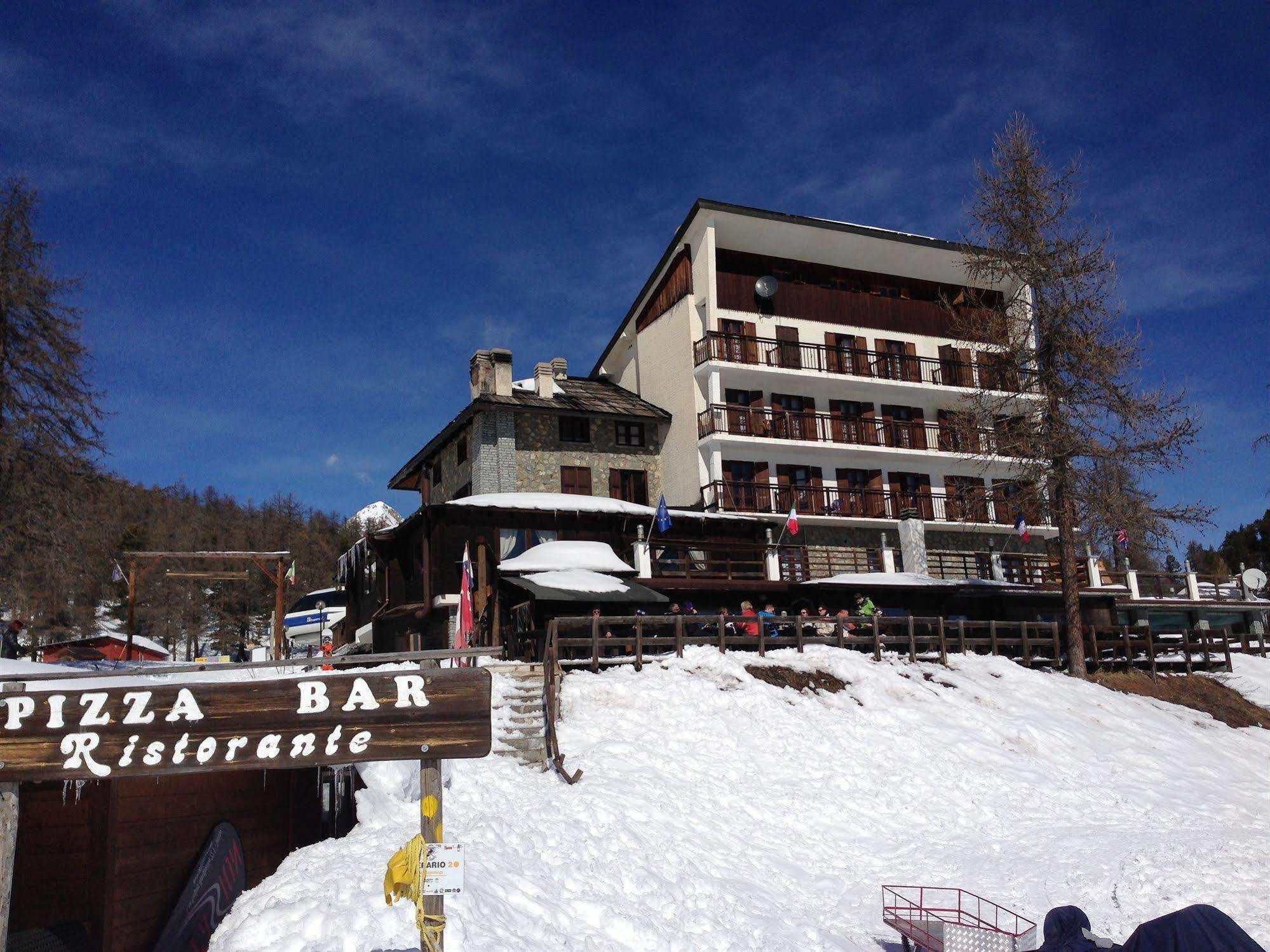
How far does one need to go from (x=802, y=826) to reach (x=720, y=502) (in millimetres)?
19113

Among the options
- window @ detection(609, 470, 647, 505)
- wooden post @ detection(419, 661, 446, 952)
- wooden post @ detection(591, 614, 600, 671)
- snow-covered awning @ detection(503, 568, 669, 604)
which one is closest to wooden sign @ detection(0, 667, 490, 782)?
wooden post @ detection(419, 661, 446, 952)

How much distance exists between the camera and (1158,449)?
25609 mm

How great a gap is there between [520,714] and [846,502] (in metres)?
20.7

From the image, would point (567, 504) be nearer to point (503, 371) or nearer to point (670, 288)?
point (503, 371)

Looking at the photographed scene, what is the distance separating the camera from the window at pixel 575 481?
34.0 metres

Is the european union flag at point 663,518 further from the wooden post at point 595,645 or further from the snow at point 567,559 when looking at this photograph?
the wooden post at point 595,645

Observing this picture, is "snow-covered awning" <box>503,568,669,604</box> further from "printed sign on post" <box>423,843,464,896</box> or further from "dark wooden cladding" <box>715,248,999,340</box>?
"printed sign on post" <box>423,843,464,896</box>

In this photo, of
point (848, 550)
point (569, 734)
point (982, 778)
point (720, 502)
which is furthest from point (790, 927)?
point (848, 550)

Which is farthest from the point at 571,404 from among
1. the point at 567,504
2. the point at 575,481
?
the point at 567,504

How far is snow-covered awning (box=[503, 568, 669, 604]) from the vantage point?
2351cm

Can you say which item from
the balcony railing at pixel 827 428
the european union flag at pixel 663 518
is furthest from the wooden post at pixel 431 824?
the balcony railing at pixel 827 428

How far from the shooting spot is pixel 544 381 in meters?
35.1

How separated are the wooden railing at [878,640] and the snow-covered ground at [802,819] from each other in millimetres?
727

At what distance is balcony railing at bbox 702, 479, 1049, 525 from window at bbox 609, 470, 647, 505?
295 cm
